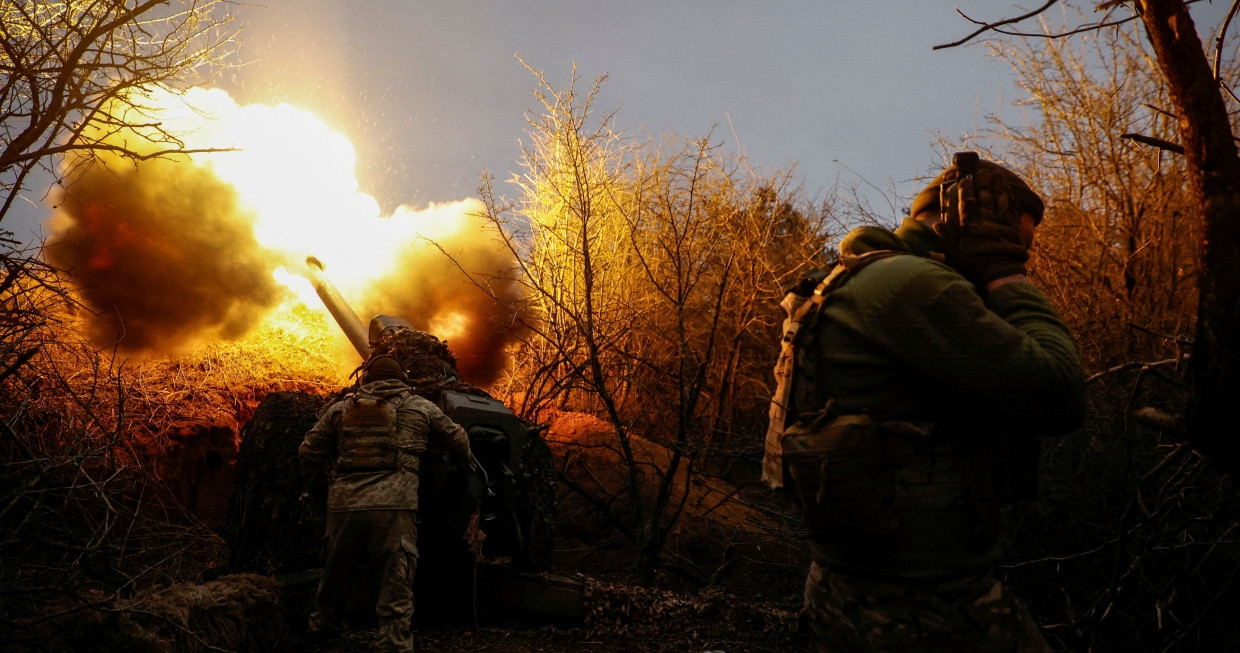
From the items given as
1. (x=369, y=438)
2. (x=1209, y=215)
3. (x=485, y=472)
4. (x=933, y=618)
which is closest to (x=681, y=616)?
(x=485, y=472)

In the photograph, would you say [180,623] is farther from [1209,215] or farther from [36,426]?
[1209,215]

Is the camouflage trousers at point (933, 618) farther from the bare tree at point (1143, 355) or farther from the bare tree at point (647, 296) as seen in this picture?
the bare tree at point (647, 296)

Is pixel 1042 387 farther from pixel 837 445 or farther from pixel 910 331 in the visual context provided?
pixel 837 445

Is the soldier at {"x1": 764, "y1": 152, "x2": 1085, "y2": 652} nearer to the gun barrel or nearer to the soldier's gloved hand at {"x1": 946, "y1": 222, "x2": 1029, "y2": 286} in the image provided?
the soldier's gloved hand at {"x1": 946, "y1": 222, "x2": 1029, "y2": 286}

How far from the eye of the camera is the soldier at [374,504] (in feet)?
17.5

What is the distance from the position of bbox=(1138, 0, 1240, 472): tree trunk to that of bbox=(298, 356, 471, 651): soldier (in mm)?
4732

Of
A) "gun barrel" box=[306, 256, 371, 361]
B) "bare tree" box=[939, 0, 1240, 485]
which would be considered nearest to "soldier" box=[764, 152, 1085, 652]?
"bare tree" box=[939, 0, 1240, 485]

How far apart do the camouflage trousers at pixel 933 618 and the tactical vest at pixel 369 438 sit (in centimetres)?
398

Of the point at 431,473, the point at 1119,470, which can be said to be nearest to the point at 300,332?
the point at 431,473

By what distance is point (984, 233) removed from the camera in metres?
2.31

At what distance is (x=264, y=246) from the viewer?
43.5ft

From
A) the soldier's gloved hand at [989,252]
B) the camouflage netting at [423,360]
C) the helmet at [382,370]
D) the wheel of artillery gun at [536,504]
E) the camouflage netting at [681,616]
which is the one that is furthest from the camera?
the wheel of artillery gun at [536,504]

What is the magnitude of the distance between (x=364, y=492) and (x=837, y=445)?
415 cm

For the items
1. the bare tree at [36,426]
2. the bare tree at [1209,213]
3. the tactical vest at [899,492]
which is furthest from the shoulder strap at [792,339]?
the bare tree at [36,426]
